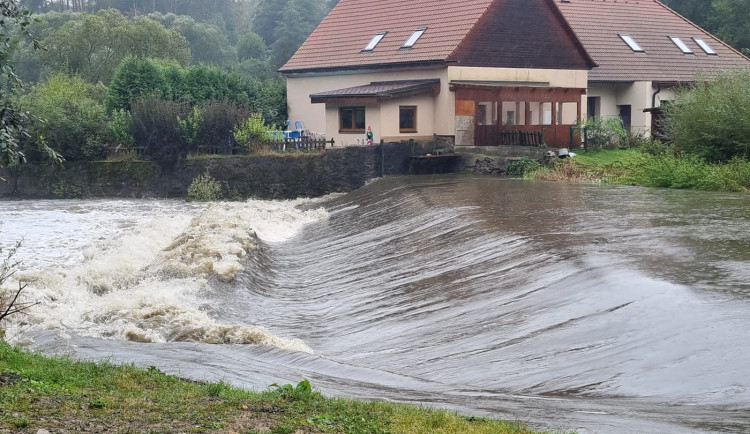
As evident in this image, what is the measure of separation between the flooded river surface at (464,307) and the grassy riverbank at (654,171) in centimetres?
216

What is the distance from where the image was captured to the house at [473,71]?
40.6 meters

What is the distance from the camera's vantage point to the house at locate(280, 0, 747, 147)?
40562 mm

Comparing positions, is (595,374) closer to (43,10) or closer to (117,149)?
(117,149)

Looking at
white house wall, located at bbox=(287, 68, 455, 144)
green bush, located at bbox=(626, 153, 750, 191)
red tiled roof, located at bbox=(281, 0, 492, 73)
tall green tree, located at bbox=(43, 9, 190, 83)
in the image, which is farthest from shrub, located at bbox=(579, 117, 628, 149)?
tall green tree, located at bbox=(43, 9, 190, 83)

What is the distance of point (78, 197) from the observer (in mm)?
43000

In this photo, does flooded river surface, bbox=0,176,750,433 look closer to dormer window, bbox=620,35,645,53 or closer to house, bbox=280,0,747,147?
house, bbox=280,0,747,147

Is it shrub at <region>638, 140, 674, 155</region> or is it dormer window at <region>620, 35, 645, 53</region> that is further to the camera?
dormer window at <region>620, 35, 645, 53</region>

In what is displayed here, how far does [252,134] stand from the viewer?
42.4 metres

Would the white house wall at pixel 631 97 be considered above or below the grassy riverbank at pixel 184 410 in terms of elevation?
above

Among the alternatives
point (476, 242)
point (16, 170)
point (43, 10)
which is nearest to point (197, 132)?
point (16, 170)

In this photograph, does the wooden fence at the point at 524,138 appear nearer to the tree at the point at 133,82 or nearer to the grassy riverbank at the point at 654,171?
the grassy riverbank at the point at 654,171

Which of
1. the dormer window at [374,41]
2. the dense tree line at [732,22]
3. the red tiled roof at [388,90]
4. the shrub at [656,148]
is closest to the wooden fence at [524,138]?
the red tiled roof at [388,90]

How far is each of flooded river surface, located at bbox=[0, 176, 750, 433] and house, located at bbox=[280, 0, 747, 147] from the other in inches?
529

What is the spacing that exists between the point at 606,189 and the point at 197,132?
20132 mm
